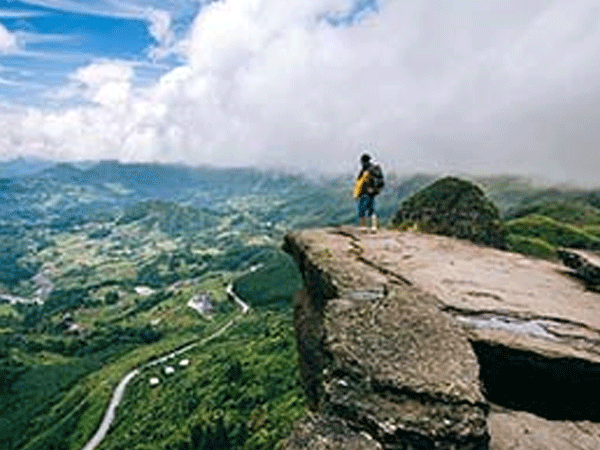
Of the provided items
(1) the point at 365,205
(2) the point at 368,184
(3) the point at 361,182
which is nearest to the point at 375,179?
(2) the point at 368,184

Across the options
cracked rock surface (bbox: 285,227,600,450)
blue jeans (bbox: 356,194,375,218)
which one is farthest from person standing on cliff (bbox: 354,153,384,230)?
cracked rock surface (bbox: 285,227,600,450)

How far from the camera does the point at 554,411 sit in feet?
134

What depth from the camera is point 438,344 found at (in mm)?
34219

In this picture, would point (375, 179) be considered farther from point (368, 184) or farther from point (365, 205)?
point (365, 205)

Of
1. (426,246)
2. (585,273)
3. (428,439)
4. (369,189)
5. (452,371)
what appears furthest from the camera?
(369,189)

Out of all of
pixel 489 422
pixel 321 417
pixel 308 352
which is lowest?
pixel 308 352

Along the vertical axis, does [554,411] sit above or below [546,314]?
below

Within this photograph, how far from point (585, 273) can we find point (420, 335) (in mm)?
20249

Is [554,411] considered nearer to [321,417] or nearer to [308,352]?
[321,417]

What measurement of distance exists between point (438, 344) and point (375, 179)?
28.5 meters

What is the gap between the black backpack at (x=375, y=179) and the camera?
61156 mm

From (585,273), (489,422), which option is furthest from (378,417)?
(585,273)

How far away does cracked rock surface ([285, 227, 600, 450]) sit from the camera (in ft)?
100

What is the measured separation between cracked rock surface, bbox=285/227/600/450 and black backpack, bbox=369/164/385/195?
3.88 metres
